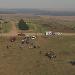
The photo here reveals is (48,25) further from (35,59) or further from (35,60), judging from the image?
(35,60)

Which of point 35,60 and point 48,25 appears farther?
point 48,25

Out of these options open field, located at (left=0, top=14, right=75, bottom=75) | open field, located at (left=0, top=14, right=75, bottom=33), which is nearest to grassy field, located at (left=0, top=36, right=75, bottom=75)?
open field, located at (left=0, top=14, right=75, bottom=75)

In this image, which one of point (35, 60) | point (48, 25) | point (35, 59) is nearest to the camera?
point (35, 60)

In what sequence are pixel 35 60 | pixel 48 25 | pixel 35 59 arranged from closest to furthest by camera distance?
pixel 35 60 < pixel 35 59 < pixel 48 25

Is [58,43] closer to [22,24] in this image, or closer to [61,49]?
[61,49]

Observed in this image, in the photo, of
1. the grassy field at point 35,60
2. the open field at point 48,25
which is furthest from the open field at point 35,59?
the open field at point 48,25

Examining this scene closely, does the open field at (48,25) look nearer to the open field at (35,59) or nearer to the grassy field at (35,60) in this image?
the open field at (35,59)

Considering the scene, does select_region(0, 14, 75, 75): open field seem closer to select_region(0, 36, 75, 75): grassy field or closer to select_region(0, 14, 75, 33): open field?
select_region(0, 36, 75, 75): grassy field

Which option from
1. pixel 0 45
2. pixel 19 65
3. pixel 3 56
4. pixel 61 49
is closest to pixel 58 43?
pixel 61 49

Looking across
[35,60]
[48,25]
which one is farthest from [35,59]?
[48,25]
